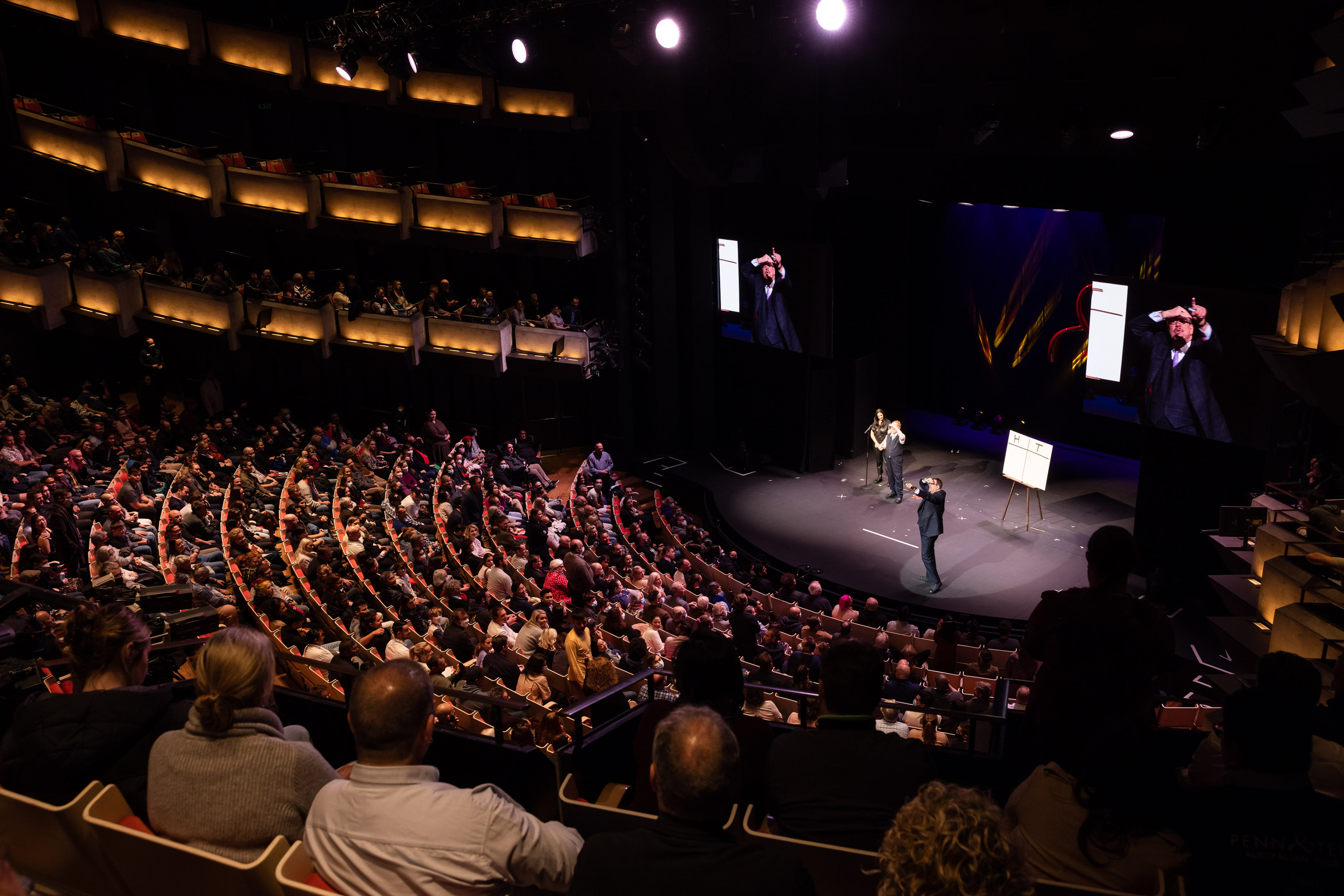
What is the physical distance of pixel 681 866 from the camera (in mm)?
2152

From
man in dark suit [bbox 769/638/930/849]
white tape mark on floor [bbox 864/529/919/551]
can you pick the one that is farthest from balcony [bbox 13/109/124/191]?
man in dark suit [bbox 769/638/930/849]

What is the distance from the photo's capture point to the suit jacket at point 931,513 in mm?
11164

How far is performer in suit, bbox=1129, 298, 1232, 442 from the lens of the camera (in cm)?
1044

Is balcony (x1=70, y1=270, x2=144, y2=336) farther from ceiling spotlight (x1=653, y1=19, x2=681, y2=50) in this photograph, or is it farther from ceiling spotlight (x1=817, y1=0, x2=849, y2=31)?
ceiling spotlight (x1=817, y1=0, x2=849, y2=31)

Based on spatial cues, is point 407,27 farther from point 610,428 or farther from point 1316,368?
point 1316,368

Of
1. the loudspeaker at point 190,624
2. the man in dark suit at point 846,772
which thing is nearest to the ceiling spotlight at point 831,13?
the loudspeaker at point 190,624

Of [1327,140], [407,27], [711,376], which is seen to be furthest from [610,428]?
[1327,140]

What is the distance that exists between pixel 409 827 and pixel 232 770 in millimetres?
631

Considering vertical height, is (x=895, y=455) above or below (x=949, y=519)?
above

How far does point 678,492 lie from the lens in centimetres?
1539

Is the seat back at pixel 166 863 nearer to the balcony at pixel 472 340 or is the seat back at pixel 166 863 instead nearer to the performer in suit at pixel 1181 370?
the performer in suit at pixel 1181 370

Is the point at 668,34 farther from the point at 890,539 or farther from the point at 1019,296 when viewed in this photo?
the point at 1019,296

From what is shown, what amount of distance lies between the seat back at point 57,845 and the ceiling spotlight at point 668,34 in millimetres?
8786

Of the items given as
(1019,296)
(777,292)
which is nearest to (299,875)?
(777,292)
